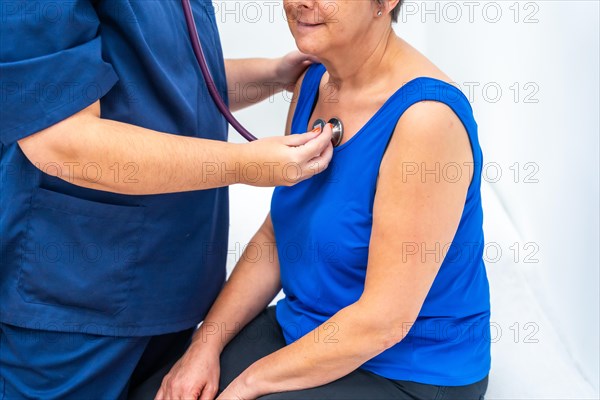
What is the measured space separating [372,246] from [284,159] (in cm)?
21

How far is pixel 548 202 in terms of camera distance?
2.12 metres

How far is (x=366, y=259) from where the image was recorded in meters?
1.43

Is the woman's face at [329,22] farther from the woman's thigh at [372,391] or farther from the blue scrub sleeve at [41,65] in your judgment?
the woman's thigh at [372,391]

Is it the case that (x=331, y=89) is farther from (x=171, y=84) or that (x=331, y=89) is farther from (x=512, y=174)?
(x=512, y=174)

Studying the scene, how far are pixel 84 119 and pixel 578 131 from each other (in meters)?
1.17

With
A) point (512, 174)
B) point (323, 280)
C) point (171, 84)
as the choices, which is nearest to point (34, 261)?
point (171, 84)

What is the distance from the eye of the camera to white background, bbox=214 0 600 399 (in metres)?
1.84

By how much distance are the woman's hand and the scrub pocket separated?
7.5 inches

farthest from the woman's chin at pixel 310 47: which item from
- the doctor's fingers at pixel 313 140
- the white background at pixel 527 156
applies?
the white background at pixel 527 156

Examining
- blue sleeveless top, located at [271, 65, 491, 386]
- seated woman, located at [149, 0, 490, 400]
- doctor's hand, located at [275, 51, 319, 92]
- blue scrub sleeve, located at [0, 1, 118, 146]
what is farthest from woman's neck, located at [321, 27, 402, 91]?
A: blue scrub sleeve, located at [0, 1, 118, 146]

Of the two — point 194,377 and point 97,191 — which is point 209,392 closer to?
point 194,377

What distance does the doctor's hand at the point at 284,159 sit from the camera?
135 centimetres

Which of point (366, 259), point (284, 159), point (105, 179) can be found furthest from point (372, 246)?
point (105, 179)

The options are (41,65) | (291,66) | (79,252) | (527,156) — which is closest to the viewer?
(41,65)
